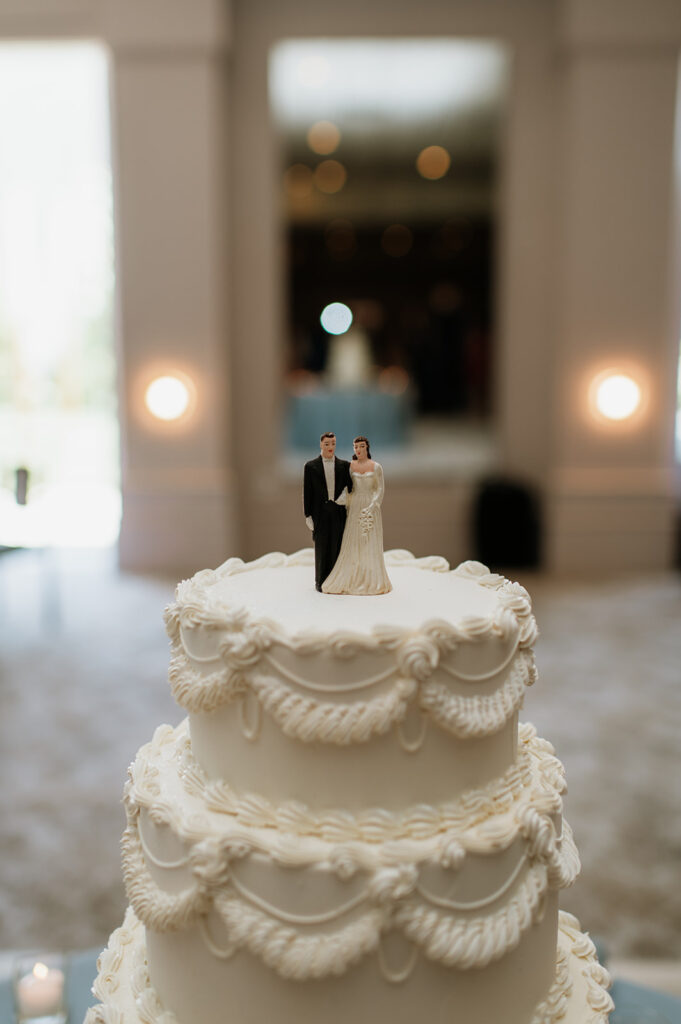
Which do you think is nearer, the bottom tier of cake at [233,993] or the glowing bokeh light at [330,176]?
the bottom tier of cake at [233,993]

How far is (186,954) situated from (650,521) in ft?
27.6

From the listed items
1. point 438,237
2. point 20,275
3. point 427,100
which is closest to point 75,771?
point 20,275

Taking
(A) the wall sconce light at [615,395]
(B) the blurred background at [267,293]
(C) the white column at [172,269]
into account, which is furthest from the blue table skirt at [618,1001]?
(A) the wall sconce light at [615,395]

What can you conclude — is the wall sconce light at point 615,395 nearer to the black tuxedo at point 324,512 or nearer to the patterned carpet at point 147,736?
the patterned carpet at point 147,736

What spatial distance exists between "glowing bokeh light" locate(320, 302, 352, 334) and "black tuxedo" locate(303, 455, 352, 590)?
19801 mm

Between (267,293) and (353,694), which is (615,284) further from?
(353,694)

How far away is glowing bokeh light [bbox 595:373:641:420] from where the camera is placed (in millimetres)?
9469

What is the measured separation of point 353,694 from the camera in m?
1.99

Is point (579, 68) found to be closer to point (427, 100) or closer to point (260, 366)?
point (427, 100)

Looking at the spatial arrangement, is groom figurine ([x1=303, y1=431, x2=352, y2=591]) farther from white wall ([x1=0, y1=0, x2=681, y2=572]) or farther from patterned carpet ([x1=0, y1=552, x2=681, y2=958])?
white wall ([x1=0, y1=0, x2=681, y2=572])

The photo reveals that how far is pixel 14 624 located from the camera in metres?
7.83

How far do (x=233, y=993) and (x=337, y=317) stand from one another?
67.9 ft

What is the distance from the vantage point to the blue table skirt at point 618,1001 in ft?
9.01

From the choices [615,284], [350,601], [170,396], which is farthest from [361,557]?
[615,284]
